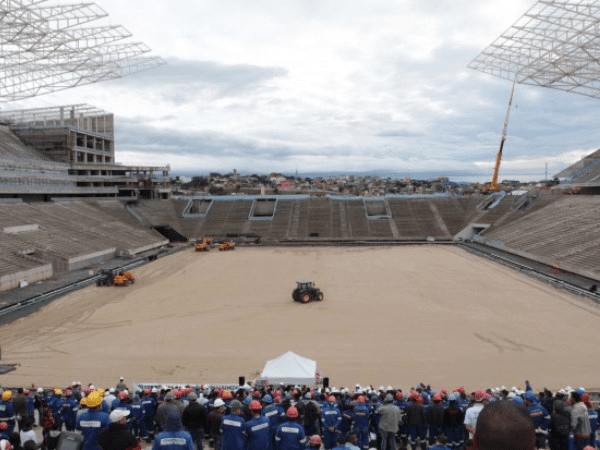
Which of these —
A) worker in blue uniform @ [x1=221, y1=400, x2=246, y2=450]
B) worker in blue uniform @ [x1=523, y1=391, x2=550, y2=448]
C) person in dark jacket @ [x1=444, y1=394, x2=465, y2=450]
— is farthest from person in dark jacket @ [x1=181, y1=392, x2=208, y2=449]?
worker in blue uniform @ [x1=523, y1=391, x2=550, y2=448]

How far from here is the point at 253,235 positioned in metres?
59.1

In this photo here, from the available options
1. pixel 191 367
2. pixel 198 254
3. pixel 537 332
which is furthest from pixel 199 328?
pixel 198 254

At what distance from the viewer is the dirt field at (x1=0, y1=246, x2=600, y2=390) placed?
15.5m

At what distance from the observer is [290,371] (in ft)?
44.5

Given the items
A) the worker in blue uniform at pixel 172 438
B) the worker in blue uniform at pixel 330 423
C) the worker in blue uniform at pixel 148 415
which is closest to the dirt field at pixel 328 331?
the worker in blue uniform at pixel 148 415

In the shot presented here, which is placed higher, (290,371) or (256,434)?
(256,434)

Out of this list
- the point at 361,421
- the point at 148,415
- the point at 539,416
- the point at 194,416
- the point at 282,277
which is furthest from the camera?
the point at 282,277

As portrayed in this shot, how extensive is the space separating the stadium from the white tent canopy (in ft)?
5.34

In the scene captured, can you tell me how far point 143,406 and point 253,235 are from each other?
48.8 meters

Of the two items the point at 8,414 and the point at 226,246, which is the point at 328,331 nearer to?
the point at 8,414

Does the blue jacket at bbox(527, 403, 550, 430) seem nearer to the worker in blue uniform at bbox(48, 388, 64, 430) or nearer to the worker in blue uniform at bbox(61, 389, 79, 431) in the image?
the worker in blue uniform at bbox(61, 389, 79, 431)

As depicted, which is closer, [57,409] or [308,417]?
[308,417]

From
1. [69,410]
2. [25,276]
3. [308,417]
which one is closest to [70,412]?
[69,410]

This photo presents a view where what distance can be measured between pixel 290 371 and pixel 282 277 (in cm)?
1979
